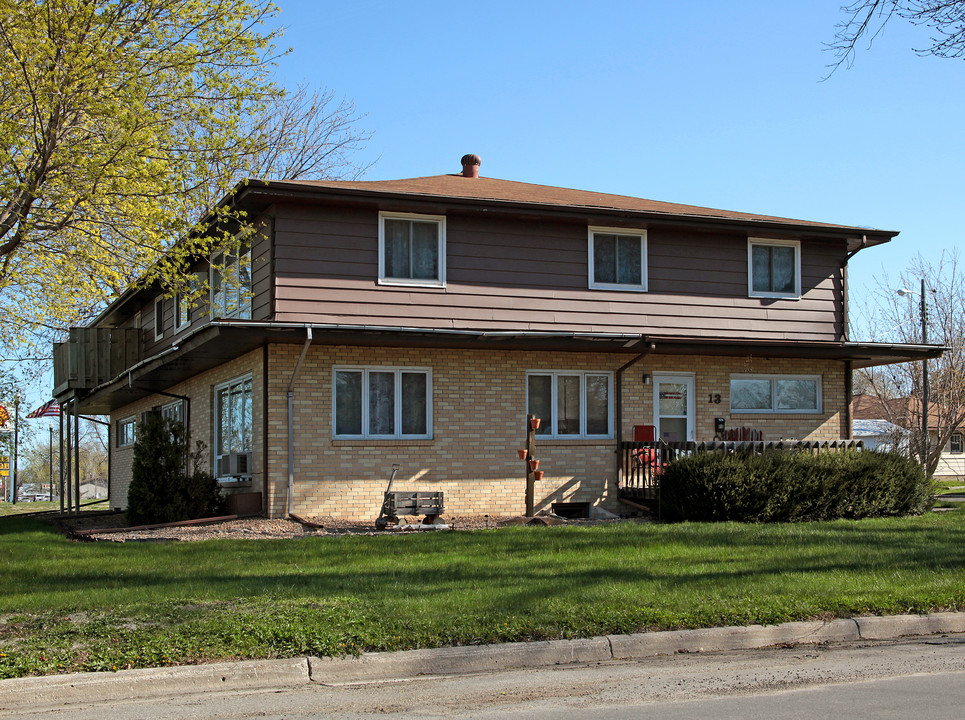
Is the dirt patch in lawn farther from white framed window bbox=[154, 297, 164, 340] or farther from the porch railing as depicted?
white framed window bbox=[154, 297, 164, 340]

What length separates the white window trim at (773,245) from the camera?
68.7 ft

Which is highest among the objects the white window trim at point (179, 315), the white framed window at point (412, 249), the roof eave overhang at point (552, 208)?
the roof eave overhang at point (552, 208)

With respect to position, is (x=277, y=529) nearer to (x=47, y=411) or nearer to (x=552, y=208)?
(x=552, y=208)

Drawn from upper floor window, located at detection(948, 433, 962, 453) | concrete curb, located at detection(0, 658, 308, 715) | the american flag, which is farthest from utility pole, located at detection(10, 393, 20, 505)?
upper floor window, located at detection(948, 433, 962, 453)

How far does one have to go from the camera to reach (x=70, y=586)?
9906 millimetres

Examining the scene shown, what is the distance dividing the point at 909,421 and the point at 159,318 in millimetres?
21131

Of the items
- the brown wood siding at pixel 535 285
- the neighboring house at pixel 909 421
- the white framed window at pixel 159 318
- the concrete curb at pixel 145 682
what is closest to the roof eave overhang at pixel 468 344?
the brown wood siding at pixel 535 285

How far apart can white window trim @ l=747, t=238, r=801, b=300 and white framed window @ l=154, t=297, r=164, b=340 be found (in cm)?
1412

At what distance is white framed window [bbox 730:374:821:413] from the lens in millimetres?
20844

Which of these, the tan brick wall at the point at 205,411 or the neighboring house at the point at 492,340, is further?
the tan brick wall at the point at 205,411

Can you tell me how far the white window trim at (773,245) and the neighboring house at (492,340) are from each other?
5 centimetres

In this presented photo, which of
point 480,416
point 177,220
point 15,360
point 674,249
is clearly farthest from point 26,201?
point 15,360

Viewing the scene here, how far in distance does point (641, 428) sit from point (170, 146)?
10078 millimetres

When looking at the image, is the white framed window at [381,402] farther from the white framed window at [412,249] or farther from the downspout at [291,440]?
the white framed window at [412,249]
